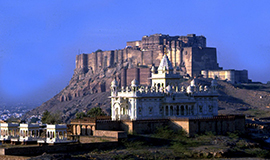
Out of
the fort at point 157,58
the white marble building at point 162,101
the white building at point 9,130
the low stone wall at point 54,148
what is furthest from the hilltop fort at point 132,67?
the low stone wall at point 54,148

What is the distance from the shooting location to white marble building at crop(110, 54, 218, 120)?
216 feet

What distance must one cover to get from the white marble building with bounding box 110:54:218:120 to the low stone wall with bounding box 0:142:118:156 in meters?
9.71

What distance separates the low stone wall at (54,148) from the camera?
5212 cm

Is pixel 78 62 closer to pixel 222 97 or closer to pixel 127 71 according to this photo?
pixel 127 71

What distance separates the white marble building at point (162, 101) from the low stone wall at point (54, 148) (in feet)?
31.8

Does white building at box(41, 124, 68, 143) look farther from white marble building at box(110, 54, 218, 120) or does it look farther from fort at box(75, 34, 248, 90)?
fort at box(75, 34, 248, 90)

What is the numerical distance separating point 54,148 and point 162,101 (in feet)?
55.6

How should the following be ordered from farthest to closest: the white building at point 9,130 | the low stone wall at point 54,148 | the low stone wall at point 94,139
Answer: the white building at point 9,130
the low stone wall at point 94,139
the low stone wall at point 54,148

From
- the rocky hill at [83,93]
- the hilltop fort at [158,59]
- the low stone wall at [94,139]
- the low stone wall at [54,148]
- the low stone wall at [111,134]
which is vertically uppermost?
the hilltop fort at [158,59]

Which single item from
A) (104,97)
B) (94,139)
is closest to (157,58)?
(104,97)

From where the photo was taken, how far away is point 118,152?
54.1m

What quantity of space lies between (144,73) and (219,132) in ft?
236

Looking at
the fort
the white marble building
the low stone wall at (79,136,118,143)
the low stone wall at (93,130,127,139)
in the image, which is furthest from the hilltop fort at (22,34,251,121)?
the low stone wall at (79,136,118,143)

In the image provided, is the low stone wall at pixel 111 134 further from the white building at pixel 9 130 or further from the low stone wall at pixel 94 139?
the white building at pixel 9 130
